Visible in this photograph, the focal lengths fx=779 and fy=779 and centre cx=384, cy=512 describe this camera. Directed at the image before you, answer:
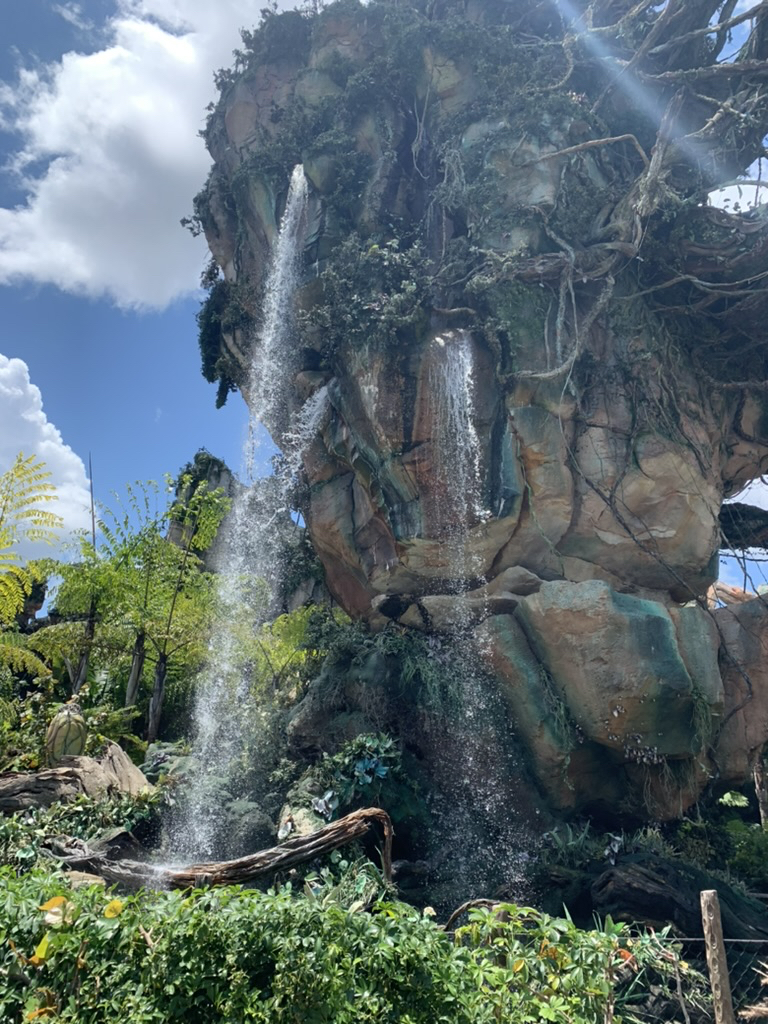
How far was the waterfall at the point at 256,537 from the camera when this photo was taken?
14.0 meters

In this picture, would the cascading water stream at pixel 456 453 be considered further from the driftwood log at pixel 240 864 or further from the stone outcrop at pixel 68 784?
the driftwood log at pixel 240 864

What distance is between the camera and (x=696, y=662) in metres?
11.1

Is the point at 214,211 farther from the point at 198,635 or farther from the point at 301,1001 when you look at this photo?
the point at 301,1001

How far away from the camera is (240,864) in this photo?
5820 mm

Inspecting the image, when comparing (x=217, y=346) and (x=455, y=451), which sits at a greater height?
(x=217, y=346)

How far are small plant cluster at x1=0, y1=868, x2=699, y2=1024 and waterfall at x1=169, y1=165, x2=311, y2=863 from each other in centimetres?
867

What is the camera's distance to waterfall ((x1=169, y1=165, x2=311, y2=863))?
1398 centimetres

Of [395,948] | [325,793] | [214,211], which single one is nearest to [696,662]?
[325,793]

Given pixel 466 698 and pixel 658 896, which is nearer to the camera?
pixel 658 896

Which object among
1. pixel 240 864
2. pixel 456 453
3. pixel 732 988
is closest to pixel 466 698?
Answer: pixel 456 453

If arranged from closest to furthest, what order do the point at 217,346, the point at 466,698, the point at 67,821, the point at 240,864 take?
the point at 240,864 < the point at 67,821 < the point at 466,698 < the point at 217,346

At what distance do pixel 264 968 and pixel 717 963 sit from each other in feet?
8.31

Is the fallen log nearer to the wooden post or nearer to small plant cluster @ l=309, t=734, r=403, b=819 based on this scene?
small plant cluster @ l=309, t=734, r=403, b=819

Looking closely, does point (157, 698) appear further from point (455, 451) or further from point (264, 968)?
point (264, 968)
